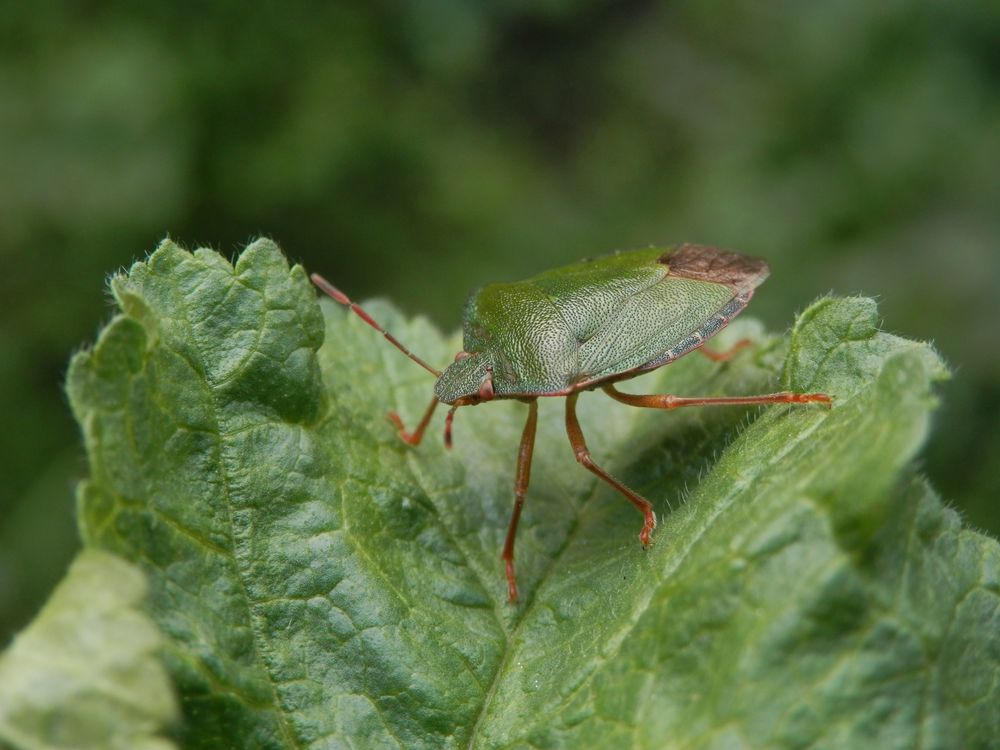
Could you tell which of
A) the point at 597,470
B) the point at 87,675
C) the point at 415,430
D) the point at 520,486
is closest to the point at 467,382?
the point at 415,430

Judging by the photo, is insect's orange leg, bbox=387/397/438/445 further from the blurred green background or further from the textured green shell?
the blurred green background

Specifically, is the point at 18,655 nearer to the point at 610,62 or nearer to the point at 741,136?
the point at 741,136

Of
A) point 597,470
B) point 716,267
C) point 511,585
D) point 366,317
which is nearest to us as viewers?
point 511,585

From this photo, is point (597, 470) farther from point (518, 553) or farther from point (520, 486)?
point (518, 553)

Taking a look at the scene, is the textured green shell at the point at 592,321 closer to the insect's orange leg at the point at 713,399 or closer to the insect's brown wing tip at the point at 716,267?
the insect's brown wing tip at the point at 716,267

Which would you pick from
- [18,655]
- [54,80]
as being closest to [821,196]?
[54,80]

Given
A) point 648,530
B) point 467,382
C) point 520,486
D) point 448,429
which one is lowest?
point 648,530

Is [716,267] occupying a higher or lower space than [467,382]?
higher
